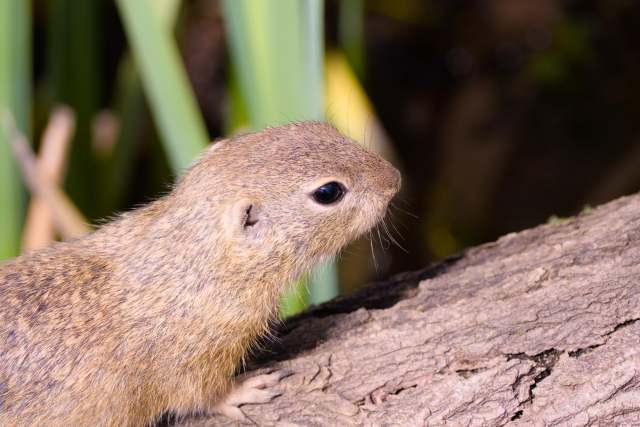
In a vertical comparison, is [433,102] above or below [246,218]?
above

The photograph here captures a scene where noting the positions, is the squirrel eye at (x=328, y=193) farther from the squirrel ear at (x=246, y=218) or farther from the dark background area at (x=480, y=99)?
the dark background area at (x=480, y=99)

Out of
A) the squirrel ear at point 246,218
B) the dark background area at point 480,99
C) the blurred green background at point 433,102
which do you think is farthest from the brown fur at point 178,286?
the dark background area at point 480,99

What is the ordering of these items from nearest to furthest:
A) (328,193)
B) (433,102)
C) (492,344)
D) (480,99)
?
(492,344) < (328,193) < (480,99) < (433,102)

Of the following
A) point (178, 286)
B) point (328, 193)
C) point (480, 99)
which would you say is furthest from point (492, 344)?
point (480, 99)

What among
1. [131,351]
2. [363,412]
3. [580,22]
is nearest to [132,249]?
[131,351]

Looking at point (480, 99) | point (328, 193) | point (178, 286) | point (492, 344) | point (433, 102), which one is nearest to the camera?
point (492, 344)

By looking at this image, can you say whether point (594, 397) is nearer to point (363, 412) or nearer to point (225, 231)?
point (363, 412)

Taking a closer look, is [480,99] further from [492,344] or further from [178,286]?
[178,286]
